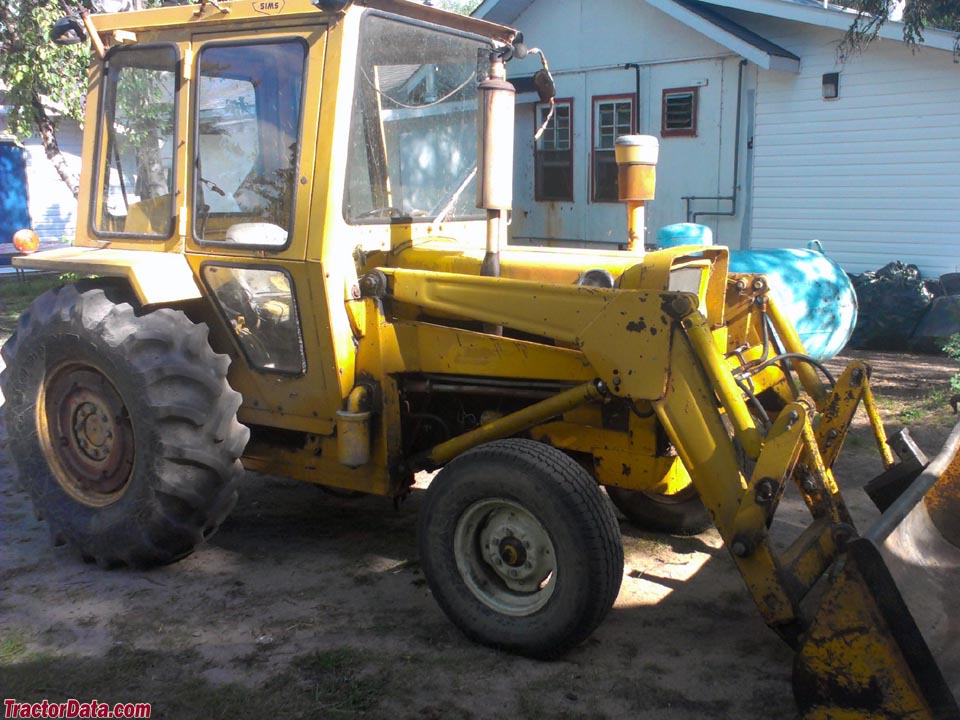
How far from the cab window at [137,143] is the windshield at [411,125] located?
38.6 inches

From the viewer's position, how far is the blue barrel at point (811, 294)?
324 inches

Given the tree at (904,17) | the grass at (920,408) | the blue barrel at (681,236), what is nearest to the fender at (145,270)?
the blue barrel at (681,236)

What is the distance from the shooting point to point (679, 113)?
42.1ft

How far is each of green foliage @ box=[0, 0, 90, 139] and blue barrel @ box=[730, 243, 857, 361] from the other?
27.5ft

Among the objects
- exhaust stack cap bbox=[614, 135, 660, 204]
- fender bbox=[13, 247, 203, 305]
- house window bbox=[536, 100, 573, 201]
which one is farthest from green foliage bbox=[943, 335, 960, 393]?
house window bbox=[536, 100, 573, 201]

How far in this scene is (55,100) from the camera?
12.5 m

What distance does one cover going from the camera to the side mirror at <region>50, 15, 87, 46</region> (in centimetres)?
452

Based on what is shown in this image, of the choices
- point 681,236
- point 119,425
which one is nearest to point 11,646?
point 119,425

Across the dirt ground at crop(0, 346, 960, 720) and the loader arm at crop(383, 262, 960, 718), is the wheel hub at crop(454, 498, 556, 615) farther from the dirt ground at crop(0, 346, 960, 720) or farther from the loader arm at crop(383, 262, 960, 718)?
the loader arm at crop(383, 262, 960, 718)

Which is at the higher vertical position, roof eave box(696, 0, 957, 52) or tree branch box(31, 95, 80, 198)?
roof eave box(696, 0, 957, 52)

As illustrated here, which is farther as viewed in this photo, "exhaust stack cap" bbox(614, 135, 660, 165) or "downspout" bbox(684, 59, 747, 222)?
"downspout" bbox(684, 59, 747, 222)

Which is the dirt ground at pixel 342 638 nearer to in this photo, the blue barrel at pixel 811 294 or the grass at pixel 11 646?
the grass at pixel 11 646

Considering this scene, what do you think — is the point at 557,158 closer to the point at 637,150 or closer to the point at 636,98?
the point at 636,98

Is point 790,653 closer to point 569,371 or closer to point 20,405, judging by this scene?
point 569,371
